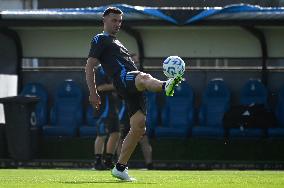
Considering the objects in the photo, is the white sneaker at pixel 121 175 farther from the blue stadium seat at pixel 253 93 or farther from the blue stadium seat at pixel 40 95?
the blue stadium seat at pixel 40 95

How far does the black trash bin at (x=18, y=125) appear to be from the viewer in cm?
1922

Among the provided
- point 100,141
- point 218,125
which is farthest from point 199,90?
point 100,141

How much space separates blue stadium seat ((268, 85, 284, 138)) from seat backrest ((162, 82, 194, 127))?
179 centimetres

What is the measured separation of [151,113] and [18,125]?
9.40 feet

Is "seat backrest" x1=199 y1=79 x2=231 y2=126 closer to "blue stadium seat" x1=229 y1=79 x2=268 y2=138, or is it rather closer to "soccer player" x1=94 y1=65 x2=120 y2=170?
"blue stadium seat" x1=229 y1=79 x2=268 y2=138

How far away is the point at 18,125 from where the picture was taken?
19266 mm

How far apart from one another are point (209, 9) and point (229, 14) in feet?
1.32

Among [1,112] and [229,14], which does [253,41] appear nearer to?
[229,14]

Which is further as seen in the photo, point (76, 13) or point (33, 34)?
point (33, 34)

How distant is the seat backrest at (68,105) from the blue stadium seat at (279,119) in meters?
4.28

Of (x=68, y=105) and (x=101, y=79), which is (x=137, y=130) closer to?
(x=101, y=79)

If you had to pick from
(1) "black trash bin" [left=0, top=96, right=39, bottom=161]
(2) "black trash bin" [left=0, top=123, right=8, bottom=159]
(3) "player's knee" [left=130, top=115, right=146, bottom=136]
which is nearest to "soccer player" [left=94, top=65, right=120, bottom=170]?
(1) "black trash bin" [left=0, top=96, right=39, bottom=161]

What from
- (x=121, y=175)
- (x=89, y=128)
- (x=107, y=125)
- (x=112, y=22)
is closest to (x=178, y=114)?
(x=89, y=128)

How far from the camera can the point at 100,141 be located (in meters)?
16.9
